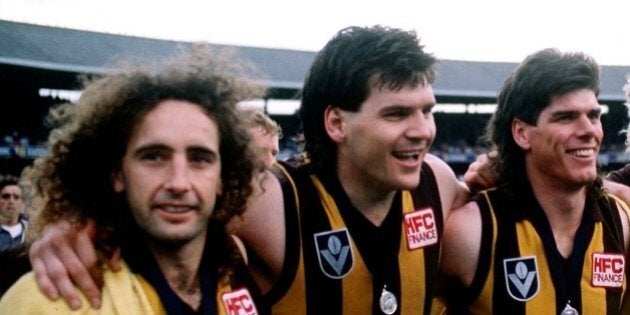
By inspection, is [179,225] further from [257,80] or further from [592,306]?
[592,306]

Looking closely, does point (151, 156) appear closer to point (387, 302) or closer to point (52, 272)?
point (52, 272)

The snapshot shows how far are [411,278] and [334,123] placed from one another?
0.74 meters

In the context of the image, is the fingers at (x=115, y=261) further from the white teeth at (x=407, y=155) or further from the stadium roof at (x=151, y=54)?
the stadium roof at (x=151, y=54)

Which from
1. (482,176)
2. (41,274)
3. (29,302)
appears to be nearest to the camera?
(29,302)

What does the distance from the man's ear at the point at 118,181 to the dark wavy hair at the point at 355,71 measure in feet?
3.75

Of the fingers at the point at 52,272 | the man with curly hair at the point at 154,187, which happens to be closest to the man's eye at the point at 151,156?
the man with curly hair at the point at 154,187

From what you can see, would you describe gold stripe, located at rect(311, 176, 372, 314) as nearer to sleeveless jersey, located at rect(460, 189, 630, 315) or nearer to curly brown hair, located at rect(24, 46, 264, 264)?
sleeveless jersey, located at rect(460, 189, 630, 315)

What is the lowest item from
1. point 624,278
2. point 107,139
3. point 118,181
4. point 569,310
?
point 569,310

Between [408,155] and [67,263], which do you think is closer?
[67,263]

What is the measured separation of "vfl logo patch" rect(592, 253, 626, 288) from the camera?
368 centimetres

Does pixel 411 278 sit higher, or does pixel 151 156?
pixel 151 156

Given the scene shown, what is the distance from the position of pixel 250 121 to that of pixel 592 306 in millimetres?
1746

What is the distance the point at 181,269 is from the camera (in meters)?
2.65

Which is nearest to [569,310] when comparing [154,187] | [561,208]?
[561,208]
